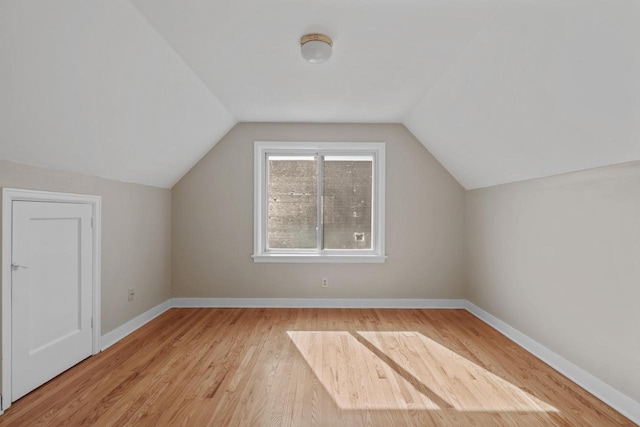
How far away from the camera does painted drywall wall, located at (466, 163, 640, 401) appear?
7.00 ft

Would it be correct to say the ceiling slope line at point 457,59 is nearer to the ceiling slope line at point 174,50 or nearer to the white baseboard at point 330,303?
the ceiling slope line at point 174,50

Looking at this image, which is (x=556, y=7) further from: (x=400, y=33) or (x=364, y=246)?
(x=364, y=246)

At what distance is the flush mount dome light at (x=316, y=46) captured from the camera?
230 cm

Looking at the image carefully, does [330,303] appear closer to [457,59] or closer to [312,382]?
[312,382]

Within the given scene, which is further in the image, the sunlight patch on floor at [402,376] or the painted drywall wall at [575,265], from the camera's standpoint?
the sunlight patch on floor at [402,376]

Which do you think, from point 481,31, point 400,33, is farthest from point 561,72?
point 400,33

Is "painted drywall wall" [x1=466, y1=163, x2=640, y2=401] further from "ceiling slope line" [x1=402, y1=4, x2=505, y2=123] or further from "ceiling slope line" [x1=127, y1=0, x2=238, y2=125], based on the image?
"ceiling slope line" [x1=127, y1=0, x2=238, y2=125]

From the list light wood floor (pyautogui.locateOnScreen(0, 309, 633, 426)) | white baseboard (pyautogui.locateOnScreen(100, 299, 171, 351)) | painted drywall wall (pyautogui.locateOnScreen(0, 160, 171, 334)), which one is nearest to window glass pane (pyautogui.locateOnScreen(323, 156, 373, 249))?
light wood floor (pyautogui.locateOnScreen(0, 309, 633, 426))

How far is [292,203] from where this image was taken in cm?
457

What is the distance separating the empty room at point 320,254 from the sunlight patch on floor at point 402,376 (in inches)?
Result: 0.9

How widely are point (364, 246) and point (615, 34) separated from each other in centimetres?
331

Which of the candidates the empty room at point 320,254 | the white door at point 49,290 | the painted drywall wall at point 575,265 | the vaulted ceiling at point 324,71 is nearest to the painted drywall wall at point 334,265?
the empty room at point 320,254

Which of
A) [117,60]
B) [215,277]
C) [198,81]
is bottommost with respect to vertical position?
[215,277]

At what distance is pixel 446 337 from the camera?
338 cm
